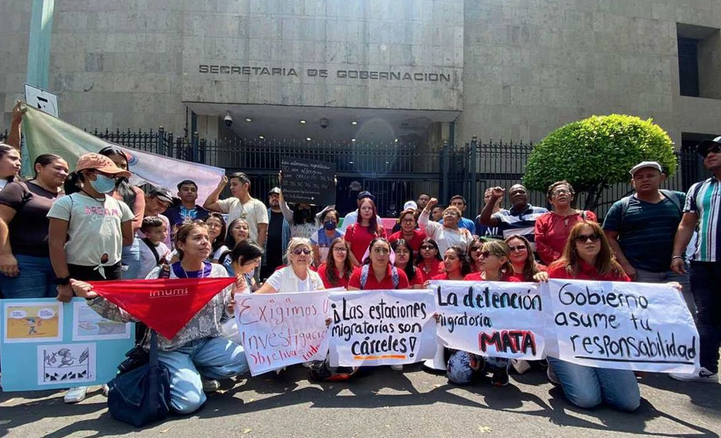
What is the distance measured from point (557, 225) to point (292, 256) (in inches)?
121

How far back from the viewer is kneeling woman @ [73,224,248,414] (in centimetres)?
338

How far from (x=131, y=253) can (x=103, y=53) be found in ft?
39.4

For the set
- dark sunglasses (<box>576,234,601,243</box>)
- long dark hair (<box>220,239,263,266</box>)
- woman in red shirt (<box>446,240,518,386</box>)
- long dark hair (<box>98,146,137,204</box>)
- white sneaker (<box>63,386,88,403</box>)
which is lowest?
white sneaker (<box>63,386,88,403</box>)

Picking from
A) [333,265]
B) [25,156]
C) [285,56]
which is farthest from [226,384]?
[285,56]

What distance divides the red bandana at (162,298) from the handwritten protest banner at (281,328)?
38cm

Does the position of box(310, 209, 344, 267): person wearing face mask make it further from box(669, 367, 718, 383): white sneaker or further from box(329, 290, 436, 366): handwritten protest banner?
box(669, 367, 718, 383): white sneaker

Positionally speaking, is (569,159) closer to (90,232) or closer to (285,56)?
(285,56)

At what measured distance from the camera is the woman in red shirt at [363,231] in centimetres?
571

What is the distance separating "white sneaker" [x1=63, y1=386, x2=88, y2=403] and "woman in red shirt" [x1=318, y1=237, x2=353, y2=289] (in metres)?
2.46

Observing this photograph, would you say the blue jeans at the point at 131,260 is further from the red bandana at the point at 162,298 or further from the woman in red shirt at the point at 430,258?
the woman in red shirt at the point at 430,258

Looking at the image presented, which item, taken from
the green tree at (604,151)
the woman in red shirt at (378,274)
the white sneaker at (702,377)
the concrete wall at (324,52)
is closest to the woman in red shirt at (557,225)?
the white sneaker at (702,377)

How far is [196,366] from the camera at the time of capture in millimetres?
3695

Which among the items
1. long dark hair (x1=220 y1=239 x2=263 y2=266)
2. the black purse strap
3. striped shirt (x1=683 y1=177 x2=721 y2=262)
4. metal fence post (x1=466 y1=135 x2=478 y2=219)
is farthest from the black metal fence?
the black purse strap

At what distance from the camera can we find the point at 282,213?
6.66 meters
